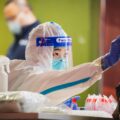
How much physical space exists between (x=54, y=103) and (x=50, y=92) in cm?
6

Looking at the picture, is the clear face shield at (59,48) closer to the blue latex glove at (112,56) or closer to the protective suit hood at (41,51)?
the protective suit hood at (41,51)

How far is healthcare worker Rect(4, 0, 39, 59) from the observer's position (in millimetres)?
2639

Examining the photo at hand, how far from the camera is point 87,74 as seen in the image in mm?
1104

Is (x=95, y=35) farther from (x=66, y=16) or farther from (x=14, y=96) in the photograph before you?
(x=14, y=96)

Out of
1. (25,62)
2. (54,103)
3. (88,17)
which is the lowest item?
(54,103)

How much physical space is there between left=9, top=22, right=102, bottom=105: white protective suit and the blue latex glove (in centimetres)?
2

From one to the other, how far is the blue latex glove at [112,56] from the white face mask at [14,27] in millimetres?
1640

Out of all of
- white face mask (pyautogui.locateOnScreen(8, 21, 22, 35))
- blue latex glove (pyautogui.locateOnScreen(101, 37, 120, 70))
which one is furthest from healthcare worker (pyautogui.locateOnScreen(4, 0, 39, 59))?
blue latex glove (pyautogui.locateOnScreen(101, 37, 120, 70))

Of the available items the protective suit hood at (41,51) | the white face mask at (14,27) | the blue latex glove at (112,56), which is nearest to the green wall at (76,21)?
the white face mask at (14,27)

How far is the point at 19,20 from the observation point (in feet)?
8.80

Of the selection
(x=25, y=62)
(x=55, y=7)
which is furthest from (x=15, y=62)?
(x=55, y=7)

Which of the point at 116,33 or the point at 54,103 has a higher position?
the point at 116,33

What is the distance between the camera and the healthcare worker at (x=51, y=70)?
1.10 meters

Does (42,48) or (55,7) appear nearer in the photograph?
(42,48)
